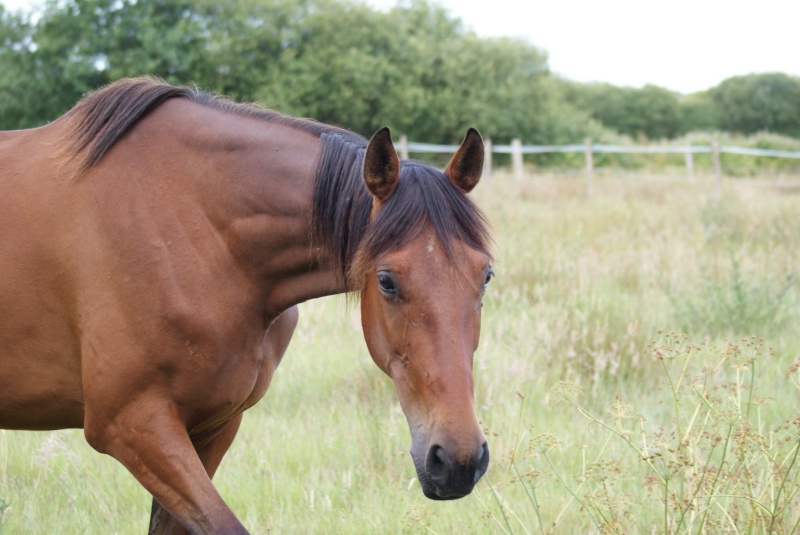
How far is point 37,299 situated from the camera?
2.70 meters

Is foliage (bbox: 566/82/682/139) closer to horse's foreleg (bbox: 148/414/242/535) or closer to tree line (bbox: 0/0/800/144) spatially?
tree line (bbox: 0/0/800/144)

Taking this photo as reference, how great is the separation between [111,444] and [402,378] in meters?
1.03

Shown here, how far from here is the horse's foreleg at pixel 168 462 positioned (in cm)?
242

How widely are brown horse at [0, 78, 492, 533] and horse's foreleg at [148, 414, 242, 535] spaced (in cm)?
2

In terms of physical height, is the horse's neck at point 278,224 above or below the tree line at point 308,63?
below

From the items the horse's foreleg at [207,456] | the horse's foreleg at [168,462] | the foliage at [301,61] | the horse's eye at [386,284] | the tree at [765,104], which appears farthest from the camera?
the tree at [765,104]

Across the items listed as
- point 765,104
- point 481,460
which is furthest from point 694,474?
point 765,104

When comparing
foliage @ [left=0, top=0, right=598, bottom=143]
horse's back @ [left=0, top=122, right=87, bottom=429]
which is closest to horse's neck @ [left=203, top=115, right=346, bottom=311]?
horse's back @ [left=0, top=122, right=87, bottom=429]

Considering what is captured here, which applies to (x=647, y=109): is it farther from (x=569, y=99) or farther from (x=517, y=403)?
(x=517, y=403)

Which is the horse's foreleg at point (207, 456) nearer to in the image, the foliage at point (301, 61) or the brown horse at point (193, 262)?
the brown horse at point (193, 262)

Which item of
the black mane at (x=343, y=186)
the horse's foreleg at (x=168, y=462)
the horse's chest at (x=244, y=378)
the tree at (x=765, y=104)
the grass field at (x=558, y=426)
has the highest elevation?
the tree at (x=765, y=104)

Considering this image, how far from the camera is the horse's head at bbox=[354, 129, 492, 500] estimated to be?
2.12 meters

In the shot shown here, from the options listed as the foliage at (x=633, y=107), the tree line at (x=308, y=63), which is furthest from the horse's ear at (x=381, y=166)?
the foliage at (x=633, y=107)

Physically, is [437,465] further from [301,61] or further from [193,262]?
[301,61]
